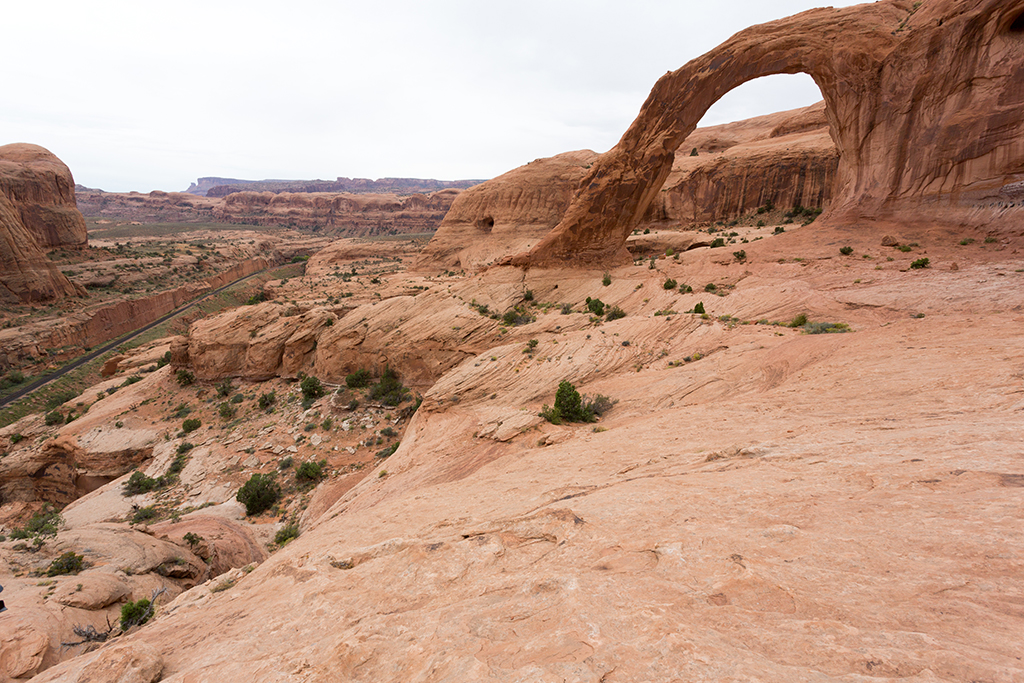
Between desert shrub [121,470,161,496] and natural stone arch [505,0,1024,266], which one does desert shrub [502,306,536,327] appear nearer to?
natural stone arch [505,0,1024,266]

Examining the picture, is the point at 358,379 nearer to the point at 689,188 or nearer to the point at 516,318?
the point at 516,318

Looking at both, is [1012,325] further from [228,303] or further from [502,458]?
[228,303]

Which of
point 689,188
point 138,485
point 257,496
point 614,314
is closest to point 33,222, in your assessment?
point 138,485

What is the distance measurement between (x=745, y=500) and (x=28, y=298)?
68.2 metres

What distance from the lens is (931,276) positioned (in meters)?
15.5

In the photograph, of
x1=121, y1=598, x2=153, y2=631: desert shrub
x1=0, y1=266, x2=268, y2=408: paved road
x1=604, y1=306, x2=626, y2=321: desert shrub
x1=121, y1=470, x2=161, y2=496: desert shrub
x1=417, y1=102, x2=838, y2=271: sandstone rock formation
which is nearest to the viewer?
x1=121, y1=598, x2=153, y2=631: desert shrub

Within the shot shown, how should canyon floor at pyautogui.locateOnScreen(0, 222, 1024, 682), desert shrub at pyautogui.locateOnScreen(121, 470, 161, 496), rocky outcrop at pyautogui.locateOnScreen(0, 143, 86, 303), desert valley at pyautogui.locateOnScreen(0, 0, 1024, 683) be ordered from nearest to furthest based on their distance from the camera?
1. canyon floor at pyautogui.locateOnScreen(0, 222, 1024, 682)
2. desert valley at pyautogui.locateOnScreen(0, 0, 1024, 683)
3. desert shrub at pyautogui.locateOnScreen(121, 470, 161, 496)
4. rocky outcrop at pyautogui.locateOnScreen(0, 143, 86, 303)

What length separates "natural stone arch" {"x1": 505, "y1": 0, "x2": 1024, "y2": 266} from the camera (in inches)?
703

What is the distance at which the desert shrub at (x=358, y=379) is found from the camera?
2422 cm

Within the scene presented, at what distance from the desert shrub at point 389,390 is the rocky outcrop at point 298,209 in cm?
10520

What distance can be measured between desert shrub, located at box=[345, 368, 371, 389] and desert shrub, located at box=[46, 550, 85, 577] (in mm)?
13025

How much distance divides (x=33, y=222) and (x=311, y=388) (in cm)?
6879

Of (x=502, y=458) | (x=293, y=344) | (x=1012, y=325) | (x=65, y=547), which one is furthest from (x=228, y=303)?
(x=1012, y=325)

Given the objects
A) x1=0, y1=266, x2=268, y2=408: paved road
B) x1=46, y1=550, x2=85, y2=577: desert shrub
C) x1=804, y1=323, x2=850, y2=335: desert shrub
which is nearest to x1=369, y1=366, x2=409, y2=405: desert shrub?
x1=46, y1=550, x2=85, y2=577: desert shrub
